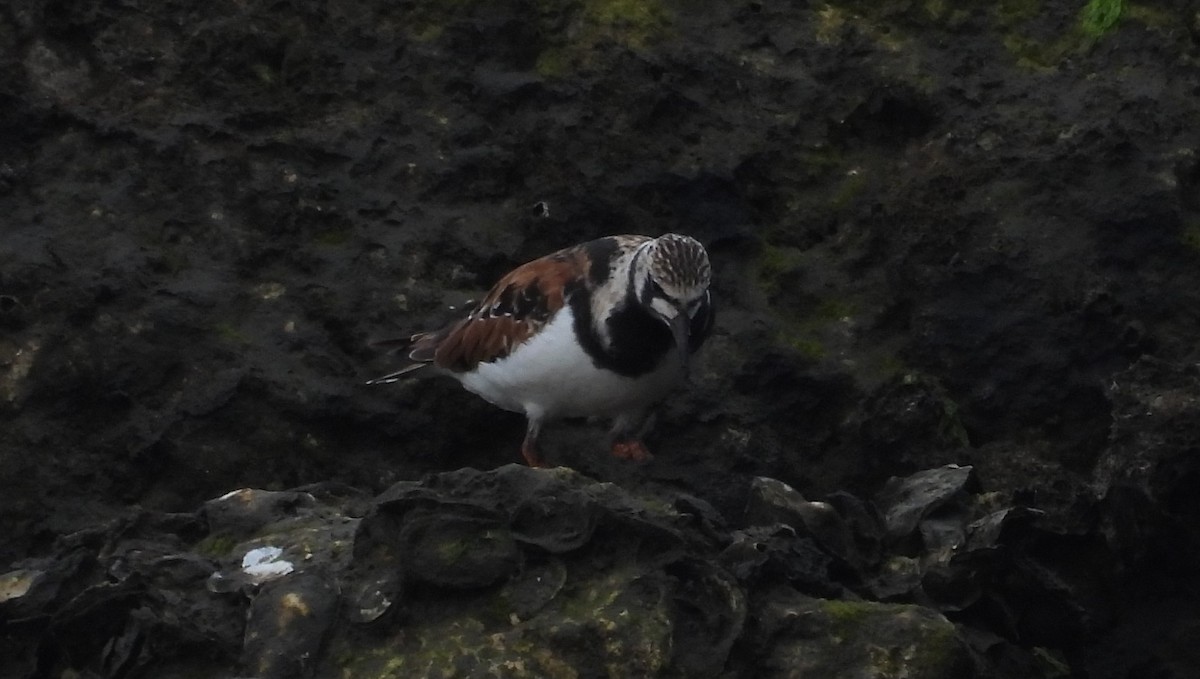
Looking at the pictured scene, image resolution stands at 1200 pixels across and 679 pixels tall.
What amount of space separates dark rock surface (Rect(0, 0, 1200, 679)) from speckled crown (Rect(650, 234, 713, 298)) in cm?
68

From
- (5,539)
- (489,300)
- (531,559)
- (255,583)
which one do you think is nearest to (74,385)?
(5,539)

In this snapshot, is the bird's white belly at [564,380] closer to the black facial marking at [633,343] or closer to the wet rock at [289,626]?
the black facial marking at [633,343]

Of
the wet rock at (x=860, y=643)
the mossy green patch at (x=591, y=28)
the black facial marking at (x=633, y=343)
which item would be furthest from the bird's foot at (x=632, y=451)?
the wet rock at (x=860, y=643)

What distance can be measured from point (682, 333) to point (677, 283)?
0.55 ft

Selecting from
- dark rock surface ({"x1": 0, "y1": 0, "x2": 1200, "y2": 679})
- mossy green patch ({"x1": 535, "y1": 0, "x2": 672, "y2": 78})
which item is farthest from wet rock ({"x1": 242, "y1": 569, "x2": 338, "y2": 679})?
mossy green patch ({"x1": 535, "y1": 0, "x2": 672, "y2": 78})

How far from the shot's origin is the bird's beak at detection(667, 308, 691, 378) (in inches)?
225

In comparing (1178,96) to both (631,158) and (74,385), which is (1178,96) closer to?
(631,158)

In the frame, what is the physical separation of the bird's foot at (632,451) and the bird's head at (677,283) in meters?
0.66

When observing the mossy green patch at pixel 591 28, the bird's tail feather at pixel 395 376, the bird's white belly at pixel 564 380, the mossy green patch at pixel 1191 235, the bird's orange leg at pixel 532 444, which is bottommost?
the bird's orange leg at pixel 532 444

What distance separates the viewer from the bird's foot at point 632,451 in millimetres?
6285

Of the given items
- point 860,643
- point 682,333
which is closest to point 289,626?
point 860,643

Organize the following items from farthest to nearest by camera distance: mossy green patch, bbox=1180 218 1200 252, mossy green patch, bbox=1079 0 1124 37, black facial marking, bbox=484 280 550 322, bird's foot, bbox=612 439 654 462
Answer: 1. mossy green patch, bbox=1079 0 1124 37
2. mossy green patch, bbox=1180 218 1200 252
3. bird's foot, bbox=612 439 654 462
4. black facial marking, bbox=484 280 550 322

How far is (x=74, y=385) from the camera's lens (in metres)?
6.09

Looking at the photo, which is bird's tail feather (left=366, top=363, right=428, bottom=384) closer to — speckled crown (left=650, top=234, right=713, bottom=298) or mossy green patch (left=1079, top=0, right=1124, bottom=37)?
speckled crown (left=650, top=234, right=713, bottom=298)
